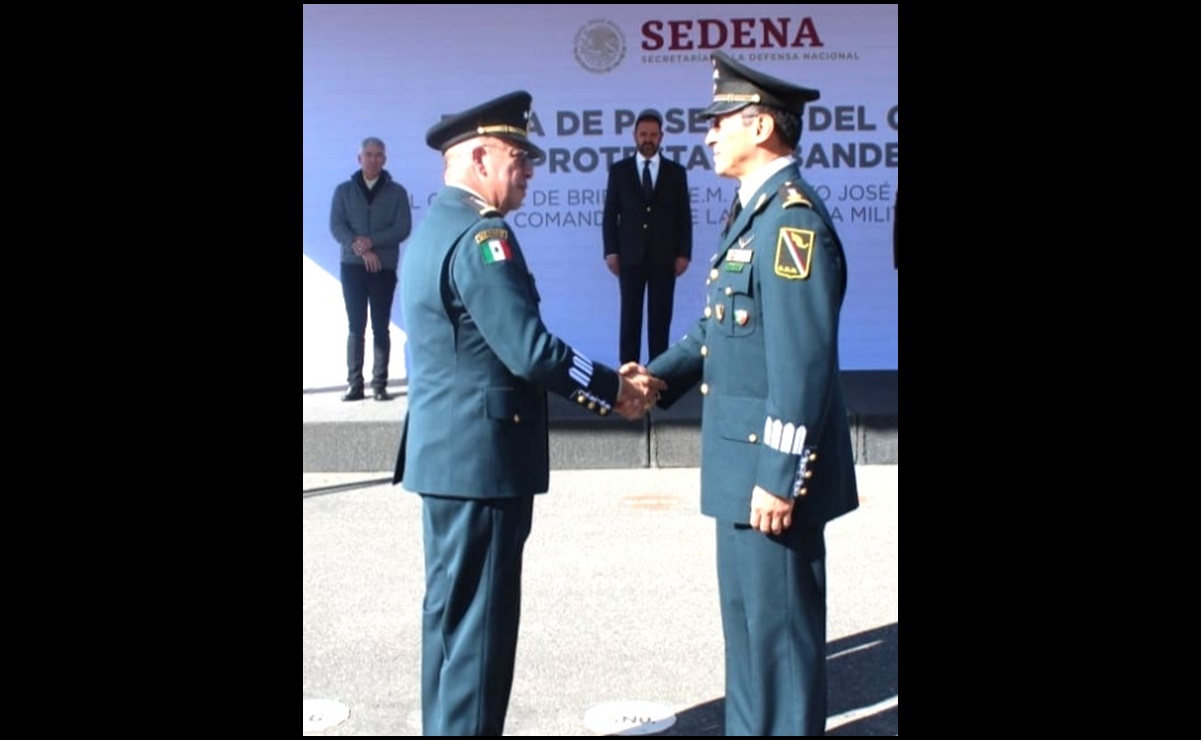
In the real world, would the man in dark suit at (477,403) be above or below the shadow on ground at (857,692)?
above

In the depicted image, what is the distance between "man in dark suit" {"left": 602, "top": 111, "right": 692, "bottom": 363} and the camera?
9180mm

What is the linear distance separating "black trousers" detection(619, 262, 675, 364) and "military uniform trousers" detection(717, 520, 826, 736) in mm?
5934

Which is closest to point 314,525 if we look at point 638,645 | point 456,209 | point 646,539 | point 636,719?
point 646,539

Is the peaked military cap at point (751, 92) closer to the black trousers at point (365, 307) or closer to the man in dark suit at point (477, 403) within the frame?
the man in dark suit at point (477, 403)

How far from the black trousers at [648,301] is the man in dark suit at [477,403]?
567cm

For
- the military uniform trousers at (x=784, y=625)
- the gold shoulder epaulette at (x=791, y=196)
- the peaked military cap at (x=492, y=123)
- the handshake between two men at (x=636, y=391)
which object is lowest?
the military uniform trousers at (x=784, y=625)

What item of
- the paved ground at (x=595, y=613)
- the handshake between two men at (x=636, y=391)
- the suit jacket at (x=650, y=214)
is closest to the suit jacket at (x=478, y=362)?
the handshake between two men at (x=636, y=391)

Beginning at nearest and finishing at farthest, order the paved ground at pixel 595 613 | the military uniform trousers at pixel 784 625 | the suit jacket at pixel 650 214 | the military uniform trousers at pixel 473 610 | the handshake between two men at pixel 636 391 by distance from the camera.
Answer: the military uniform trousers at pixel 784 625 < the military uniform trousers at pixel 473 610 < the handshake between two men at pixel 636 391 < the paved ground at pixel 595 613 < the suit jacket at pixel 650 214

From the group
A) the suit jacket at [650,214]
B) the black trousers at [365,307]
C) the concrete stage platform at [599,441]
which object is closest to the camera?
A: the concrete stage platform at [599,441]

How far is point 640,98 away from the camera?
34.1 ft

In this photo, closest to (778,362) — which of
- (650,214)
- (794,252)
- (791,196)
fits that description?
(794,252)

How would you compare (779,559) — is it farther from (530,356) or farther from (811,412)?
(530,356)

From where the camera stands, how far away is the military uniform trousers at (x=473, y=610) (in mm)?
3510
